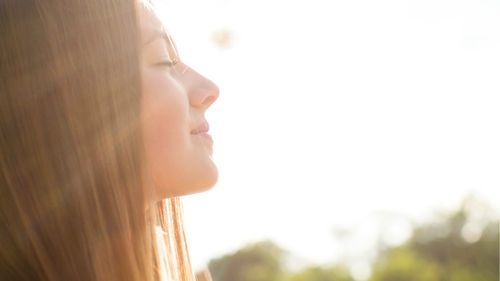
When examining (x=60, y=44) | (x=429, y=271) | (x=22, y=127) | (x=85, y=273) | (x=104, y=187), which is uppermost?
(x=429, y=271)

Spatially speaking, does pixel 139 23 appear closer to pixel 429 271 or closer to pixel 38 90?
pixel 38 90

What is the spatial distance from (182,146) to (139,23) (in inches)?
17.2

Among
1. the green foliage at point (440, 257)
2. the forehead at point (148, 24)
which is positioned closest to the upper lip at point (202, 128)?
the forehead at point (148, 24)

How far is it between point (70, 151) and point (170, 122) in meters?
0.43

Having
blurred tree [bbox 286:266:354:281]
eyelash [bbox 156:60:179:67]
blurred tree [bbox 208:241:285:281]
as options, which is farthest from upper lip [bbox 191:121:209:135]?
blurred tree [bbox 208:241:285:281]

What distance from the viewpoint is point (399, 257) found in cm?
5072

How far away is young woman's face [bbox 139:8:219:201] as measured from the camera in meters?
2.87

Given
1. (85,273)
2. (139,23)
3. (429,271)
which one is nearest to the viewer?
(85,273)

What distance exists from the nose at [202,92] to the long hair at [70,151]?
379mm

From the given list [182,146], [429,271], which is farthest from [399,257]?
[182,146]

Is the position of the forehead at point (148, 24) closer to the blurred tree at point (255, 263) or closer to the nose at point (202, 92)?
the nose at point (202, 92)

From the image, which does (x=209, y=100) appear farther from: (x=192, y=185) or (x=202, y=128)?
(x=192, y=185)

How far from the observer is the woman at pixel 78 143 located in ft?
8.32

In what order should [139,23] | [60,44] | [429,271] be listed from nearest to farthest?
[60,44] → [139,23] → [429,271]
